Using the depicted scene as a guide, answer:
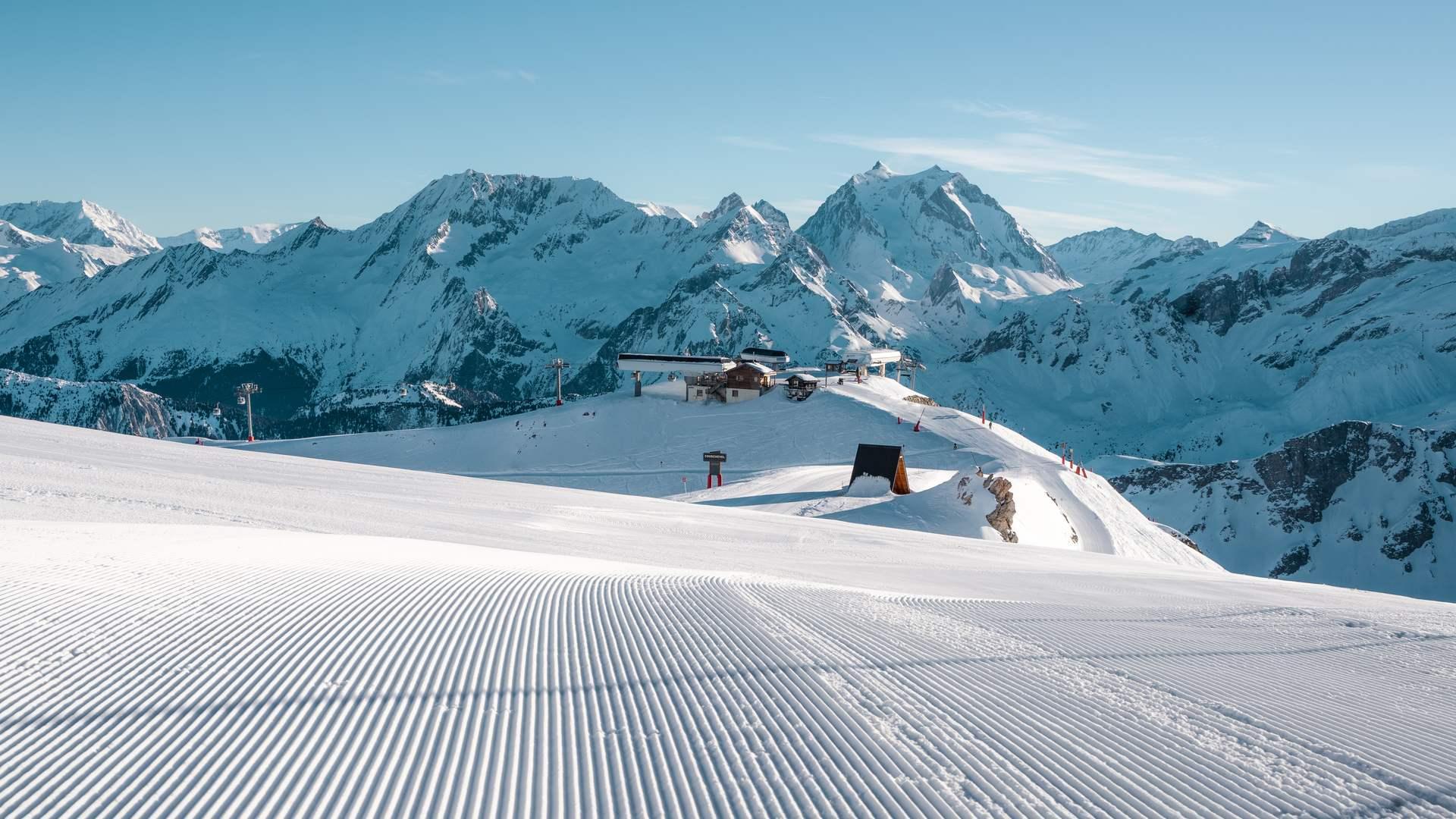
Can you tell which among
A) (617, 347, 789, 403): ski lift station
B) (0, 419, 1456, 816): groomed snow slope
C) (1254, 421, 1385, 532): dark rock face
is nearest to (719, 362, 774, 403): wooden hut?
(617, 347, 789, 403): ski lift station

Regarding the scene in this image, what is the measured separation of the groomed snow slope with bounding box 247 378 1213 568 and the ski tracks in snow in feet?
87.0

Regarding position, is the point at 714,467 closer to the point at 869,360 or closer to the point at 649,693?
the point at 649,693

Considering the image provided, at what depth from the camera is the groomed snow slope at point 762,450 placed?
42562mm

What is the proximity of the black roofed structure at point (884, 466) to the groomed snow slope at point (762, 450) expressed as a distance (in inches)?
93.6

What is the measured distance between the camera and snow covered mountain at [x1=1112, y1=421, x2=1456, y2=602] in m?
90.3

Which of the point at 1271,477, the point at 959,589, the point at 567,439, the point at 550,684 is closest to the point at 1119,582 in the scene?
the point at 959,589

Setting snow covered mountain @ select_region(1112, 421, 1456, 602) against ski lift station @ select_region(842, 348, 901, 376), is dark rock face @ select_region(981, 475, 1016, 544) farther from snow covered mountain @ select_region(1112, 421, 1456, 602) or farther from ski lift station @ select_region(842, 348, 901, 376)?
snow covered mountain @ select_region(1112, 421, 1456, 602)

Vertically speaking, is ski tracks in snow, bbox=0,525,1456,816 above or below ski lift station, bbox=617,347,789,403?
below

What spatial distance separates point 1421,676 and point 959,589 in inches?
364

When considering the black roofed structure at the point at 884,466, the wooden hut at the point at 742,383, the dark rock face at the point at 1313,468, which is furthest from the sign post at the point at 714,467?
the dark rock face at the point at 1313,468

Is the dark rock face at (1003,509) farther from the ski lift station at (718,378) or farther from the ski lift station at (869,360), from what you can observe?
the ski lift station at (869,360)

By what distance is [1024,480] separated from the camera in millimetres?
44125

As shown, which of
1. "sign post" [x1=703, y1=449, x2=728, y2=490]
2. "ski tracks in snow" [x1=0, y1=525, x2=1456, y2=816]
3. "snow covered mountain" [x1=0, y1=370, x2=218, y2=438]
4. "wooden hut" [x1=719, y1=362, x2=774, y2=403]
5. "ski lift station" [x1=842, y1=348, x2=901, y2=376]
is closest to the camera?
"ski tracks in snow" [x1=0, y1=525, x2=1456, y2=816]

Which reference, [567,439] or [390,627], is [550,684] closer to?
[390,627]
